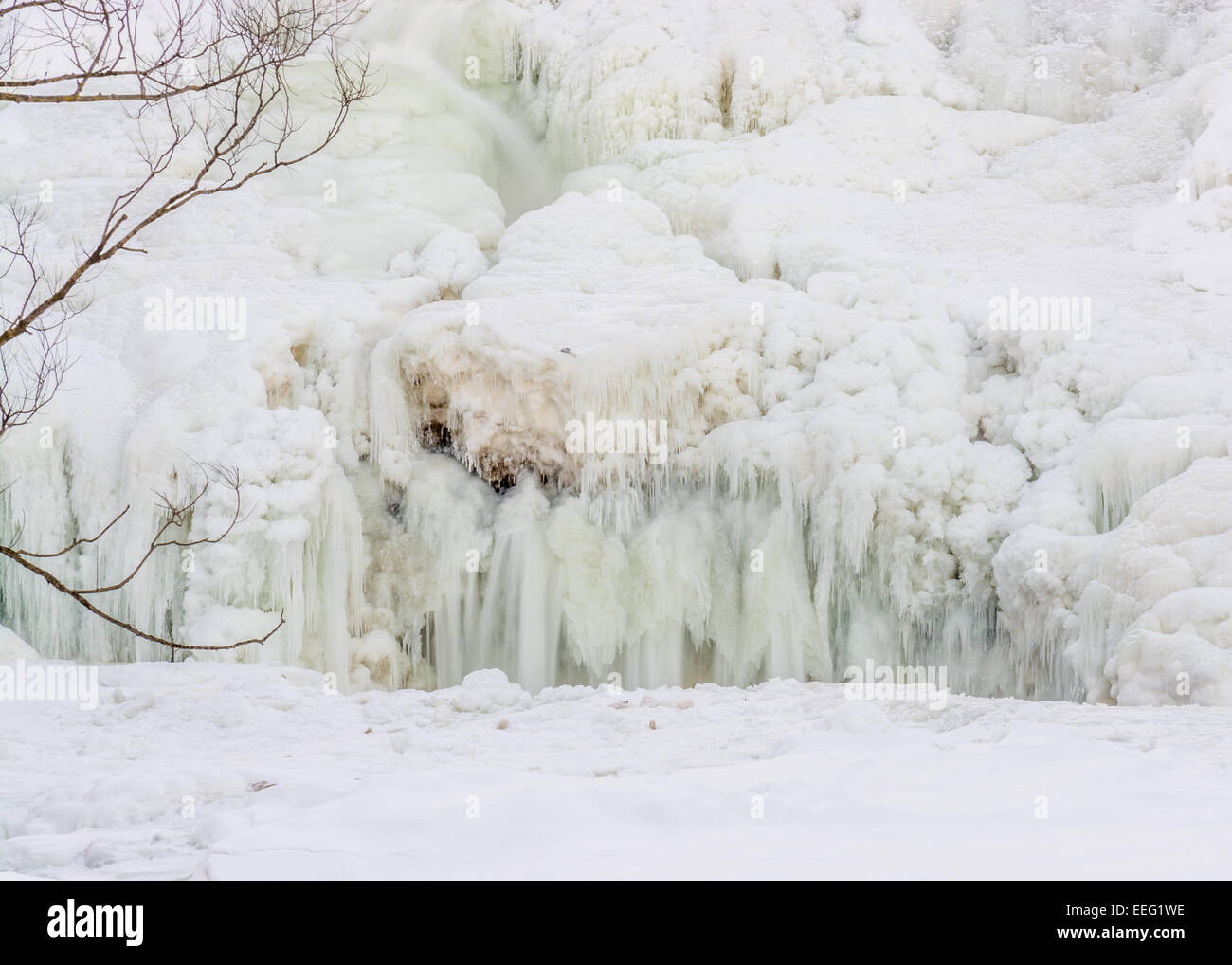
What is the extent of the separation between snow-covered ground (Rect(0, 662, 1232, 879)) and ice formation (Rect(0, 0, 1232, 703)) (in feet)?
5.69

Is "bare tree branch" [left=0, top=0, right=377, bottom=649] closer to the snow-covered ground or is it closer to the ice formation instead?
the ice formation

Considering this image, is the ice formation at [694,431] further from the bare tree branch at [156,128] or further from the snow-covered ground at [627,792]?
the snow-covered ground at [627,792]

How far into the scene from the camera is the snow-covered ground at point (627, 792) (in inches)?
120

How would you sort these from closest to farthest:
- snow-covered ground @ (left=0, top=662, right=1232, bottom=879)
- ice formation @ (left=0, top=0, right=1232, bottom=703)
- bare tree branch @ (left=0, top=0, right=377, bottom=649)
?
snow-covered ground @ (left=0, top=662, right=1232, bottom=879), ice formation @ (left=0, top=0, right=1232, bottom=703), bare tree branch @ (left=0, top=0, right=377, bottom=649)

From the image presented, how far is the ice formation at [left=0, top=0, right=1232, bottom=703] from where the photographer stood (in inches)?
281

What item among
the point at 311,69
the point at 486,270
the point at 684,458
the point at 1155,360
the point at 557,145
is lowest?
the point at 684,458

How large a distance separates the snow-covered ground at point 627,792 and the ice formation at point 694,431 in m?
1.73

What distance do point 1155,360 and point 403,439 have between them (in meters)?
5.33

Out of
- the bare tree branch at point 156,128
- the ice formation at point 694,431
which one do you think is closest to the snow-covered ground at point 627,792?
the ice formation at point 694,431

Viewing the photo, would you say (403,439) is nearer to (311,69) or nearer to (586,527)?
(586,527)

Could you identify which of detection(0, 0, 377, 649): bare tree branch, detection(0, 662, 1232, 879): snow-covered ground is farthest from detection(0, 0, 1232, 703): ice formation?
detection(0, 662, 1232, 879): snow-covered ground
